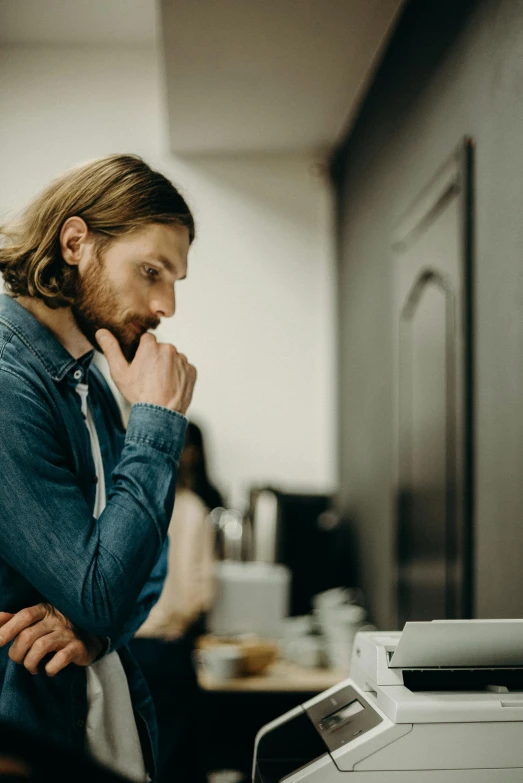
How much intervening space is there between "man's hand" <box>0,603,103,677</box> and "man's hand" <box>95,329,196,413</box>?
0.31m

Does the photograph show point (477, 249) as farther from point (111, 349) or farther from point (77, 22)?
point (77, 22)

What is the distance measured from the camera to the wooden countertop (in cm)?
240

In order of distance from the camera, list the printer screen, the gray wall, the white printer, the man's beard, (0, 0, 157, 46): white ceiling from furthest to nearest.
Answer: (0, 0, 157, 46): white ceiling < the gray wall < the man's beard < the printer screen < the white printer

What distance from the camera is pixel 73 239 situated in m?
1.22

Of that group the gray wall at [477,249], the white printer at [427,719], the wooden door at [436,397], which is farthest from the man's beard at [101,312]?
the wooden door at [436,397]

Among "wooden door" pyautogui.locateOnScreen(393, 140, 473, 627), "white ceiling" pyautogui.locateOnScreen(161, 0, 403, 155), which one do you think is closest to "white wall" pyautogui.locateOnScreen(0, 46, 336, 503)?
"white ceiling" pyautogui.locateOnScreen(161, 0, 403, 155)

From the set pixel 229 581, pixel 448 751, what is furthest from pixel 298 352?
pixel 448 751

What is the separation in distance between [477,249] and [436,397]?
0.46 metres

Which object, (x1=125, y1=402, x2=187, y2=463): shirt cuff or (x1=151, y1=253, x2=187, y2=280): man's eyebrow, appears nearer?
(x1=125, y1=402, x2=187, y2=463): shirt cuff

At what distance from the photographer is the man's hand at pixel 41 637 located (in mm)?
1049

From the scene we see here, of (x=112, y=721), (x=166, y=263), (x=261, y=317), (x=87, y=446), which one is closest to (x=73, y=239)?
(x=166, y=263)

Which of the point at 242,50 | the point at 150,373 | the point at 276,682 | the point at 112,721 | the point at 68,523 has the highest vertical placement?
the point at 242,50

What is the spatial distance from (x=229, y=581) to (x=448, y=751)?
2.11 m

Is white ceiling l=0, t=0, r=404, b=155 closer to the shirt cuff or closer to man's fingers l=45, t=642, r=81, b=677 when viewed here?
the shirt cuff
